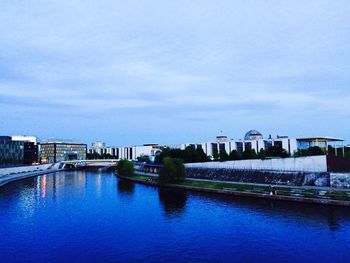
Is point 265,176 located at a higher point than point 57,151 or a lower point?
lower

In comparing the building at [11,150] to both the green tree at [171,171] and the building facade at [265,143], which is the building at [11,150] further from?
the green tree at [171,171]

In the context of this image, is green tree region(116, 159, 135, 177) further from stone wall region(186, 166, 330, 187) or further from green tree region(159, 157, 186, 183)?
green tree region(159, 157, 186, 183)

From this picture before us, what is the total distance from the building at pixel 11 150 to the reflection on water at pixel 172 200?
84512 millimetres

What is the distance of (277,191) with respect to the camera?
38.6 metres

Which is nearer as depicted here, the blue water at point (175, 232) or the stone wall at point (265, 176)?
the blue water at point (175, 232)

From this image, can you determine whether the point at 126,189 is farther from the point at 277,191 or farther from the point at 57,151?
the point at 57,151

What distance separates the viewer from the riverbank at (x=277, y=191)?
33125 millimetres

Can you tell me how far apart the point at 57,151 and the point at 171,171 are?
387 ft

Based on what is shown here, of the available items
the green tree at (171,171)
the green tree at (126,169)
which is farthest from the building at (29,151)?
the green tree at (171,171)

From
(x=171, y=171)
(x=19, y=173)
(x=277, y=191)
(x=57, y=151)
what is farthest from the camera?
(x=57, y=151)

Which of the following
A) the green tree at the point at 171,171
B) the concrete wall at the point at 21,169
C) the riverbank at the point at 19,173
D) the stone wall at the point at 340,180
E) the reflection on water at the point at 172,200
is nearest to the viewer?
the reflection on water at the point at 172,200

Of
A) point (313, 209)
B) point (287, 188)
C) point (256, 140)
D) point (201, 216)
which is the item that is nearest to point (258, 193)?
point (287, 188)

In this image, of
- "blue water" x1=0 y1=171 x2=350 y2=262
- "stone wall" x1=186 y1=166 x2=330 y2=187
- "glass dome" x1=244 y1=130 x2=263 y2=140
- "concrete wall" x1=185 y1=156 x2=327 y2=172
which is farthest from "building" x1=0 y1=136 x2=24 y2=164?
"blue water" x1=0 y1=171 x2=350 y2=262

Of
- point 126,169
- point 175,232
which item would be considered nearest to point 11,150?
point 126,169
